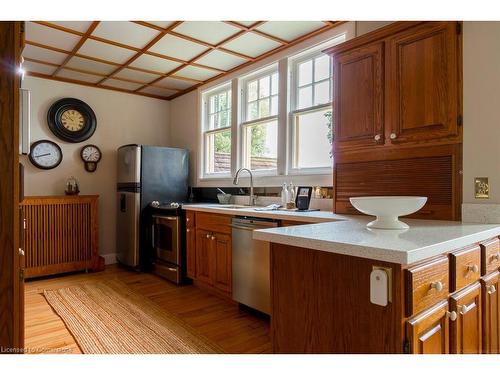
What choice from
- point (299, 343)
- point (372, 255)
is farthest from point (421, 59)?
point (299, 343)

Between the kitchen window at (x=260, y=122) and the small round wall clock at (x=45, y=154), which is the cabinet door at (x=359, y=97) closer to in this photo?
the kitchen window at (x=260, y=122)

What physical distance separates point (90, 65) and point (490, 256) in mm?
4037

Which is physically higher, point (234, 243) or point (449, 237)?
point (449, 237)

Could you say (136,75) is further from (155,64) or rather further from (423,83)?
(423,83)

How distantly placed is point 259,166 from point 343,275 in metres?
2.50

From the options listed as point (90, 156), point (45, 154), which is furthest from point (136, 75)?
point (45, 154)

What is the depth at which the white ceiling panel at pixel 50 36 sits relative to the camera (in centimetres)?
274

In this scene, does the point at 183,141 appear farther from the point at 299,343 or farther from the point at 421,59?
the point at 299,343

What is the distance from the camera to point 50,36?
9.53ft

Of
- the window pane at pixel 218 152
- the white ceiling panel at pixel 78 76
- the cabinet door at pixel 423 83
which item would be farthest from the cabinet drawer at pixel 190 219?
the white ceiling panel at pixel 78 76

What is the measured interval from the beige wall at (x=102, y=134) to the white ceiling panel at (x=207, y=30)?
215 cm

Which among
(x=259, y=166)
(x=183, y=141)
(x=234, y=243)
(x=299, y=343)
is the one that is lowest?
(x=299, y=343)
